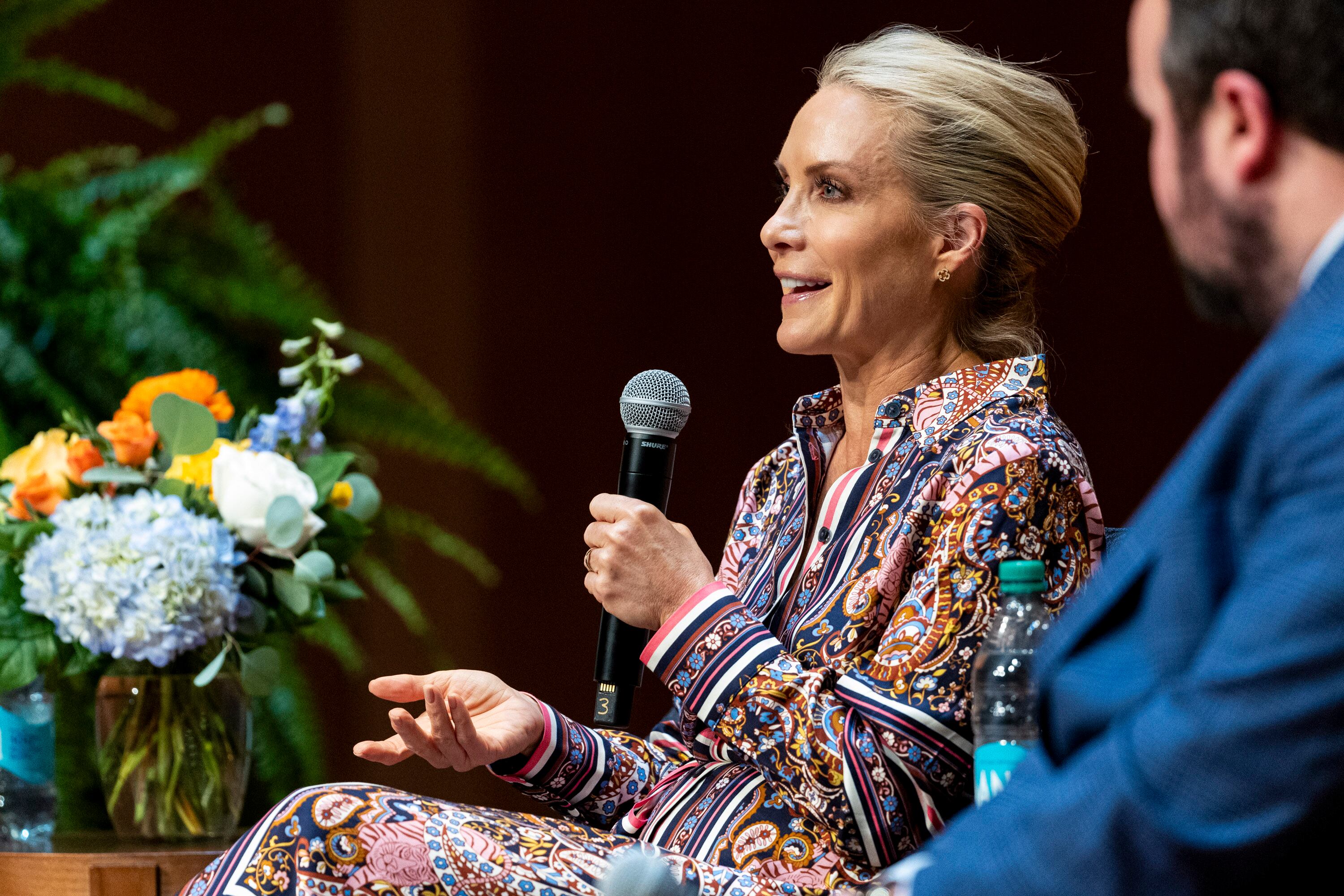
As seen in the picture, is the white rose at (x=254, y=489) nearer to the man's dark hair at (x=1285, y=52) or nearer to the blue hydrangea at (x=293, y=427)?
the blue hydrangea at (x=293, y=427)

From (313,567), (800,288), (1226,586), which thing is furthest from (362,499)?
(1226,586)

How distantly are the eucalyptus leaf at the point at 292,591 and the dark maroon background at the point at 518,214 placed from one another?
122 cm

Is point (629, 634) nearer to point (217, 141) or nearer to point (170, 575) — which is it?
point (170, 575)

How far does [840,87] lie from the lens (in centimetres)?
144

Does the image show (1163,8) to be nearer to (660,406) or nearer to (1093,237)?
(660,406)

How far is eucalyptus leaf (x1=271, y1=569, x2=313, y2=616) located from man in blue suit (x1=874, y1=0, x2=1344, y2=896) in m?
0.97

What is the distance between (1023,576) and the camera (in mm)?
1019

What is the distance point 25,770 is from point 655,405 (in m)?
0.86

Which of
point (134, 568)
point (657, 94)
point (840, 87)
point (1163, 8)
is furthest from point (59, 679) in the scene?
point (657, 94)

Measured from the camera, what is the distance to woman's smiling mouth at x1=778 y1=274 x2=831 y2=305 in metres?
1.44

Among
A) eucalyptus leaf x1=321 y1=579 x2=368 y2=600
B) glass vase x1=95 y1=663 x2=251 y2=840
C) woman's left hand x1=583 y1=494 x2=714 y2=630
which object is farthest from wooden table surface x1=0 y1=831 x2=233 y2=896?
woman's left hand x1=583 y1=494 x2=714 y2=630

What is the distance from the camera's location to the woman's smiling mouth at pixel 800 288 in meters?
1.44

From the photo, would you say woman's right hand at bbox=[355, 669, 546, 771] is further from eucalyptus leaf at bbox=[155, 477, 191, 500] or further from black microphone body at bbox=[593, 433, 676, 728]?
eucalyptus leaf at bbox=[155, 477, 191, 500]

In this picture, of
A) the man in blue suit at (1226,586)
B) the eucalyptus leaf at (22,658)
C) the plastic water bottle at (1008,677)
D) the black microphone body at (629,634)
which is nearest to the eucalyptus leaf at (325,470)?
the eucalyptus leaf at (22,658)
